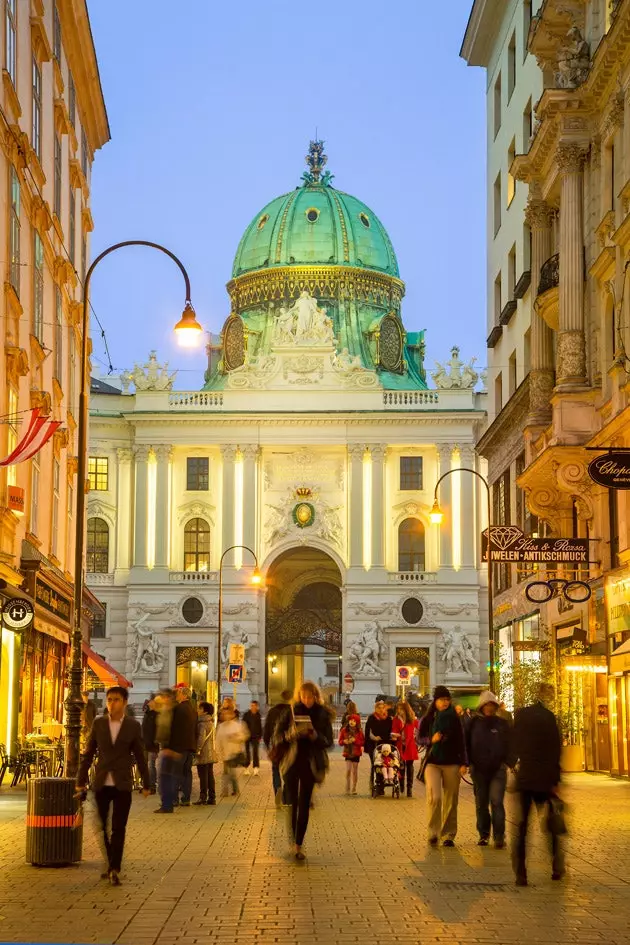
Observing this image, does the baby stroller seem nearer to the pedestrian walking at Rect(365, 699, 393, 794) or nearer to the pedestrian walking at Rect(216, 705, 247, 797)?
the pedestrian walking at Rect(365, 699, 393, 794)

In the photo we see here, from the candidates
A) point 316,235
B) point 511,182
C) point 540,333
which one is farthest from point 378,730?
point 316,235

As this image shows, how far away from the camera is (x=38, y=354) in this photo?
3338 cm

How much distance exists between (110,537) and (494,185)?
40.6m

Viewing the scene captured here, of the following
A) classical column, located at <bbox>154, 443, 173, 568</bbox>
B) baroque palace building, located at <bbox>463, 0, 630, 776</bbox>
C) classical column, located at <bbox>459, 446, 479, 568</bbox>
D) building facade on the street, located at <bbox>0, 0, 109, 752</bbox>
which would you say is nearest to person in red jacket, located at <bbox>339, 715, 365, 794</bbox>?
baroque palace building, located at <bbox>463, 0, 630, 776</bbox>

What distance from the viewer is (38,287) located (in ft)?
111

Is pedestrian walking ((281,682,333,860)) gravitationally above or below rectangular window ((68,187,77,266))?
below

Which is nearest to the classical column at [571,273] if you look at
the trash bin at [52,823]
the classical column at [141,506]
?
the trash bin at [52,823]

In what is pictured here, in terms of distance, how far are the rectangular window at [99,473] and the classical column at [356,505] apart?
13404 millimetres

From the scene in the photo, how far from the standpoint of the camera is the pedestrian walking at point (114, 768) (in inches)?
589

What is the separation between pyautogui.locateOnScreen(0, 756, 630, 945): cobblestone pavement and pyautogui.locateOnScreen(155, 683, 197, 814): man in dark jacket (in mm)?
1803

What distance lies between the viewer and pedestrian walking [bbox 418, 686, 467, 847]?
62.0 ft

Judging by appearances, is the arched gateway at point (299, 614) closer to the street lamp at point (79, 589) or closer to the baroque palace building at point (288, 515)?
the baroque palace building at point (288, 515)

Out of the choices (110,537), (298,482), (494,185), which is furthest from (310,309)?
(494,185)


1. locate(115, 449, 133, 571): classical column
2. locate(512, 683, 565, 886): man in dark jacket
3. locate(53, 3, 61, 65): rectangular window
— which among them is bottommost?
locate(512, 683, 565, 886): man in dark jacket
